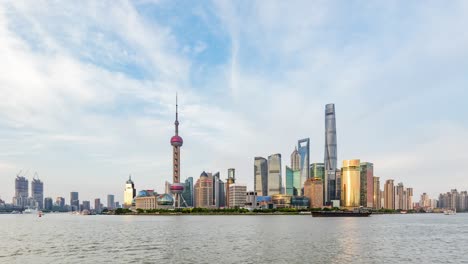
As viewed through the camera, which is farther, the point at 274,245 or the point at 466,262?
A: the point at 274,245

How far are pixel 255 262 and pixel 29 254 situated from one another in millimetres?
46842

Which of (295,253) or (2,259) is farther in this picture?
(295,253)

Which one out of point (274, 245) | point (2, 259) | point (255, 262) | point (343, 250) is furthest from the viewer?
point (274, 245)

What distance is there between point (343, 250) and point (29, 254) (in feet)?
→ 215

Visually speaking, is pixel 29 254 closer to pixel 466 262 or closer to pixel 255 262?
pixel 255 262

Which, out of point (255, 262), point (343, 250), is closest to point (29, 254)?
point (255, 262)

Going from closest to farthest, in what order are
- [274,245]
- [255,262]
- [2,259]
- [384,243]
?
[255,262]
[2,259]
[274,245]
[384,243]

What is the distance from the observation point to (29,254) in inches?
3324

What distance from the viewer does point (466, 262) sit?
248ft

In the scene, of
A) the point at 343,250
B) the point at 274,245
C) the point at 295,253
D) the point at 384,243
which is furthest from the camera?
the point at 384,243

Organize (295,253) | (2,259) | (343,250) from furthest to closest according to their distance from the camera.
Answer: (343,250)
(295,253)
(2,259)

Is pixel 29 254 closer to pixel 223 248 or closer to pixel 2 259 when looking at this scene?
pixel 2 259

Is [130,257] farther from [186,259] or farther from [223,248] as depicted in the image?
[223,248]

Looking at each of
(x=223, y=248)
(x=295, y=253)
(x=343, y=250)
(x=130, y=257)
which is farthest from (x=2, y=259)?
(x=343, y=250)
